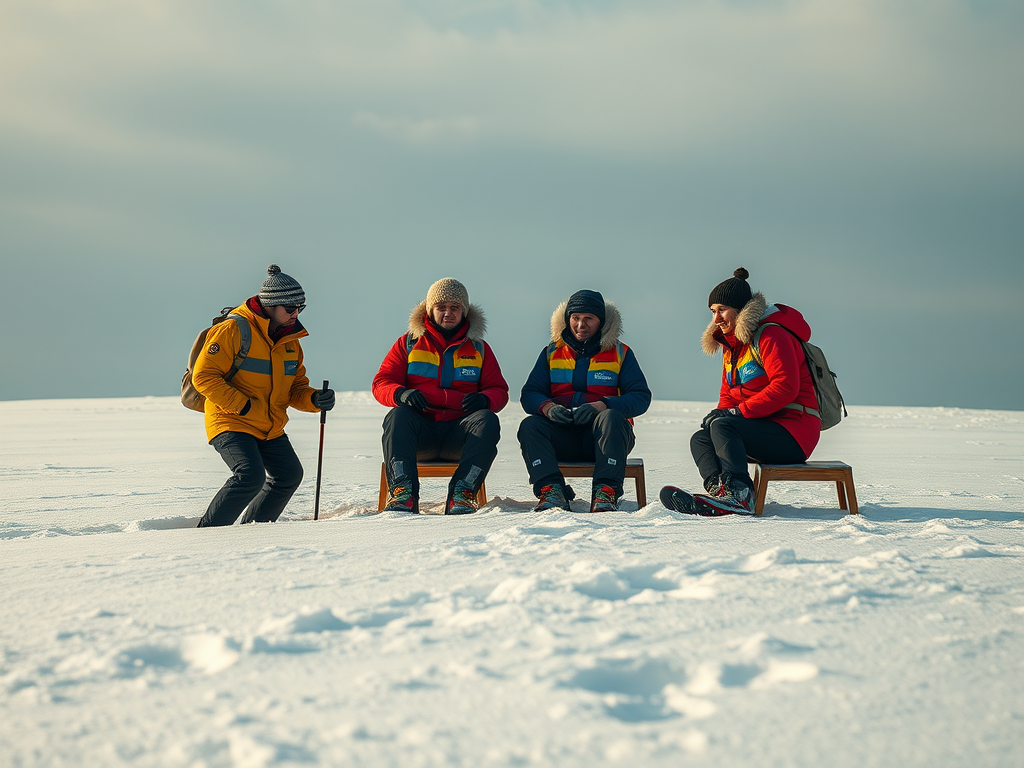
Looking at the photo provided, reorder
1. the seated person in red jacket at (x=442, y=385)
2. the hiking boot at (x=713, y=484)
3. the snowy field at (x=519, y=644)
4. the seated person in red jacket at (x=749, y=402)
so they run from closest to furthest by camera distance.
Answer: the snowy field at (x=519, y=644), the seated person in red jacket at (x=749, y=402), the seated person in red jacket at (x=442, y=385), the hiking boot at (x=713, y=484)

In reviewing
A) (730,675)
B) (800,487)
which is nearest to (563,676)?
(730,675)

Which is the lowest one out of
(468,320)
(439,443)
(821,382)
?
(439,443)

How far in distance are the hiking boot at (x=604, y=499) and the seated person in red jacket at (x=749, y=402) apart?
27cm

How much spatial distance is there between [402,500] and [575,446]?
3.63 ft

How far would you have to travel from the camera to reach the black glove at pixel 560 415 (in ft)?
15.4

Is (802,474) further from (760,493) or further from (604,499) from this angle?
(604,499)

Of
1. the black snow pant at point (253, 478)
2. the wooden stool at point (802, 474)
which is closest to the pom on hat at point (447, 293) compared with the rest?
the black snow pant at point (253, 478)

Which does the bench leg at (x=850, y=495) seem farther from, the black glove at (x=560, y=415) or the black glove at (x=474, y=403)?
the black glove at (x=474, y=403)

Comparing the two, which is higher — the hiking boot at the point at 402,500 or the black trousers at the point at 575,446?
the black trousers at the point at 575,446

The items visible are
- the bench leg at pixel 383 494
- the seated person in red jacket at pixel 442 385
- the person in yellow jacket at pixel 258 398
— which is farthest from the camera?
the bench leg at pixel 383 494

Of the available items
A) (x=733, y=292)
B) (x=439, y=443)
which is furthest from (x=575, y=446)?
(x=733, y=292)

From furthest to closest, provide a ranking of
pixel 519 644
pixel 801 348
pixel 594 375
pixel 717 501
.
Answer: pixel 594 375
pixel 801 348
pixel 717 501
pixel 519 644

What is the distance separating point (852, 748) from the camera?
155 cm

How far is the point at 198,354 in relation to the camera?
4.57m
